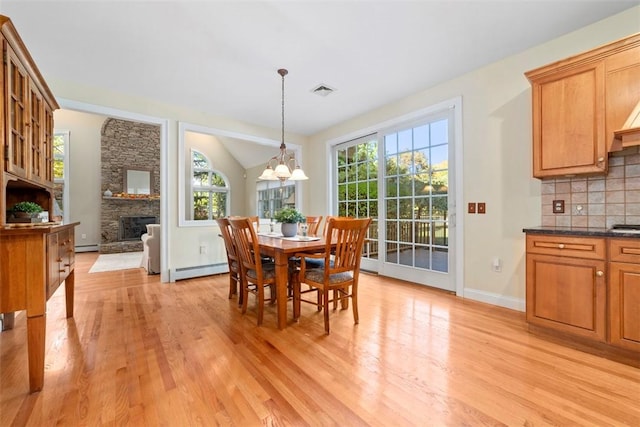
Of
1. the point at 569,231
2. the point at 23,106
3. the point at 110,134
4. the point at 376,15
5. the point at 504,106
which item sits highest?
the point at 110,134

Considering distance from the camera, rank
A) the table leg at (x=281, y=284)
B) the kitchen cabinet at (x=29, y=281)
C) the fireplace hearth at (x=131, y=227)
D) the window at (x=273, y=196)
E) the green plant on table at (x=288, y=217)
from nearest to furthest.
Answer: the kitchen cabinet at (x=29, y=281), the table leg at (x=281, y=284), the green plant on table at (x=288, y=217), the window at (x=273, y=196), the fireplace hearth at (x=131, y=227)

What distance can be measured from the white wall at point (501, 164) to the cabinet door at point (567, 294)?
1.87 ft

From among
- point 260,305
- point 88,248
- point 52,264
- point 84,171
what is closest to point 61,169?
point 84,171

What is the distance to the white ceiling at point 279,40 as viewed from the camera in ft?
6.89

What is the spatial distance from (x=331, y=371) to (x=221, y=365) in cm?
70

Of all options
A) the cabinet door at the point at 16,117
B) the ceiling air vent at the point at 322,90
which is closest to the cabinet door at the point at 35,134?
the cabinet door at the point at 16,117

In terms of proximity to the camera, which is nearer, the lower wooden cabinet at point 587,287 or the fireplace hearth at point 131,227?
the lower wooden cabinet at point 587,287

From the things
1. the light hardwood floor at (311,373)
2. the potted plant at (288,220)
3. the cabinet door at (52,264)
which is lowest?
the light hardwood floor at (311,373)

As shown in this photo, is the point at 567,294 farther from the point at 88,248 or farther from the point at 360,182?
the point at 88,248

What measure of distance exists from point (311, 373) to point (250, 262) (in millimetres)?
1127

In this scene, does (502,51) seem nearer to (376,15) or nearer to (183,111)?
(376,15)

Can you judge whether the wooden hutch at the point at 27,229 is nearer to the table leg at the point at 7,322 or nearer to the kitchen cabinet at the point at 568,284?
the table leg at the point at 7,322

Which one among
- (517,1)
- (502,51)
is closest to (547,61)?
(502,51)

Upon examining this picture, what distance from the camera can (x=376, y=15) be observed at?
85.2 inches
